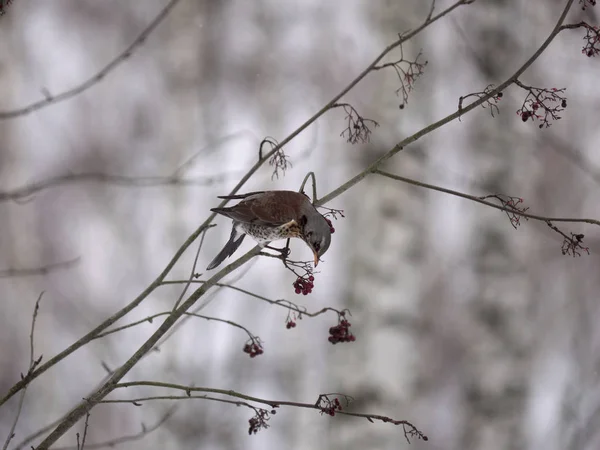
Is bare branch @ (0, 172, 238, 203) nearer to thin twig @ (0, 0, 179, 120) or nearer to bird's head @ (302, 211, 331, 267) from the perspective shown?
thin twig @ (0, 0, 179, 120)

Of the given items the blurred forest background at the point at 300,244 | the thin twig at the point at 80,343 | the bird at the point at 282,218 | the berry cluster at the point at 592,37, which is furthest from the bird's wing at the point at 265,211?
the blurred forest background at the point at 300,244

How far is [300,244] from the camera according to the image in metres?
2.03

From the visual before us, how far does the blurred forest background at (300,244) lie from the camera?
183 centimetres

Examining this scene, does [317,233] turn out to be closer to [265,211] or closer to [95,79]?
[265,211]

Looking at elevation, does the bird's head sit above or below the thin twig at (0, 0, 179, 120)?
below

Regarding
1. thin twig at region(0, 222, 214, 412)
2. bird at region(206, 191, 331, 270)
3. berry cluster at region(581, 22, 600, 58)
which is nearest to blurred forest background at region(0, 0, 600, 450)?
bird at region(206, 191, 331, 270)

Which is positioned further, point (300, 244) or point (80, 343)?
point (300, 244)

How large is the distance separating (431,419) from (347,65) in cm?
137

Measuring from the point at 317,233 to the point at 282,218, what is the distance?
0.07 m

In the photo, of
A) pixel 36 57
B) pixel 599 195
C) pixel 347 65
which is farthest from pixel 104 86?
pixel 599 195

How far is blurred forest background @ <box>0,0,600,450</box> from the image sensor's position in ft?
6.02

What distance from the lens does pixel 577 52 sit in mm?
1893

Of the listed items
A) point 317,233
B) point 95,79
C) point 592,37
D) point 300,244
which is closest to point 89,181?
point 300,244

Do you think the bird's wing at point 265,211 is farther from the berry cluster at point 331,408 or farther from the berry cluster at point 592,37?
the berry cluster at point 592,37
